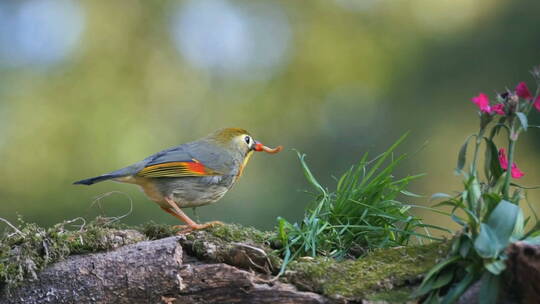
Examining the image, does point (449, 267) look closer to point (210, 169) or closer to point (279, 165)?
point (210, 169)

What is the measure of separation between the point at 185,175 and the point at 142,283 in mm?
1393

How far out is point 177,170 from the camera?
459cm

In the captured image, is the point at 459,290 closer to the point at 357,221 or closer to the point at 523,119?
the point at 523,119

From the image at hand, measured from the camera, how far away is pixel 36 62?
10047 mm

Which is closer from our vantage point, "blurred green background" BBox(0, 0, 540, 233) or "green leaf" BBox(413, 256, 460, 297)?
"green leaf" BBox(413, 256, 460, 297)

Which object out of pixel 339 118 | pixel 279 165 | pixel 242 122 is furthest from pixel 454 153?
pixel 242 122

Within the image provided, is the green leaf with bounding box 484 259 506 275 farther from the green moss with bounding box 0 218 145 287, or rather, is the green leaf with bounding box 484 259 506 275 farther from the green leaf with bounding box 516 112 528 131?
the green moss with bounding box 0 218 145 287

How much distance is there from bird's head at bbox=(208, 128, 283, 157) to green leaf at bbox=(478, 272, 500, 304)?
2419 millimetres

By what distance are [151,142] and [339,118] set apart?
2704 millimetres

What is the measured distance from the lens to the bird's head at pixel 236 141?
5066mm

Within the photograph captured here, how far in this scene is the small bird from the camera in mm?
4551

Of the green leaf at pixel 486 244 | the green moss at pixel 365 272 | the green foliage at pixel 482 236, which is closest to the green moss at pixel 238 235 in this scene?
the green moss at pixel 365 272

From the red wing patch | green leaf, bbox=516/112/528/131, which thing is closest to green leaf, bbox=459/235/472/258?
green leaf, bbox=516/112/528/131

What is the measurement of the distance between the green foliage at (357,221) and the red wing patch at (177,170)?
38.5 inches
